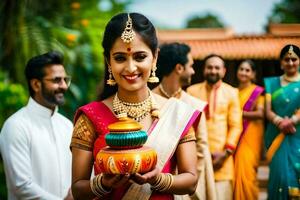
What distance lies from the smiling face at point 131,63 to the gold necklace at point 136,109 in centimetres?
13

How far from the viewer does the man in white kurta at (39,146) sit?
162 inches

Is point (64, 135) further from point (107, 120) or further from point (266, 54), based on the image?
point (266, 54)

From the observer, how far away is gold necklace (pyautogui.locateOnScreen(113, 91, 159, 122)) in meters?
2.71

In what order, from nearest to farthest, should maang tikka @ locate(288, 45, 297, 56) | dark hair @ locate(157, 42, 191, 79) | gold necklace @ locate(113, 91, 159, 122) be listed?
gold necklace @ locate(113, 91, 159, 122) → maang tikka @ locate(288, 45, 297, 56) → dark hair @ locate(157, 42, 191, 79)

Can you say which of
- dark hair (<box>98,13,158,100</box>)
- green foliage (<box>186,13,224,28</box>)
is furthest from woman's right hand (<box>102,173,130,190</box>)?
green foliage (<box>186,13,224,28</box>)

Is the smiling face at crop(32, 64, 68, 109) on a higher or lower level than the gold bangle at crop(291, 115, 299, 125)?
higher

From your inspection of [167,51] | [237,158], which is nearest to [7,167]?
[167,51]

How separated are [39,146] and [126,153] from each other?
2.14m

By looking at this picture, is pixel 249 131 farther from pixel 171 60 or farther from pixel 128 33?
pixel 128 33

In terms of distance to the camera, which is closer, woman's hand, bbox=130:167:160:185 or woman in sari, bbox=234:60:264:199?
woman's hand, bbox=130:167:160:185

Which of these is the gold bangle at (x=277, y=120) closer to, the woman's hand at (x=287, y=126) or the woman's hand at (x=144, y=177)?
the woman's hand at (x=287, y=126)

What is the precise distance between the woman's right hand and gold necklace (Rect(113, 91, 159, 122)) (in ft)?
1.36

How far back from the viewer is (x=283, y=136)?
457 centimetres

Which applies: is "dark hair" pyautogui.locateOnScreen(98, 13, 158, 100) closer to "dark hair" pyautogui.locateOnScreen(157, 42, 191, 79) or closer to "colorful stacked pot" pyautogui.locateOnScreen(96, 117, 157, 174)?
"colorful stacked pot" pyautogui.locateOnScreen(96, 117, 157, 174)
